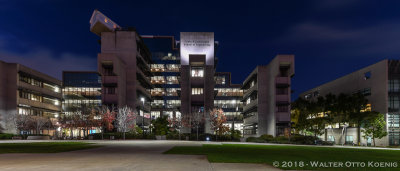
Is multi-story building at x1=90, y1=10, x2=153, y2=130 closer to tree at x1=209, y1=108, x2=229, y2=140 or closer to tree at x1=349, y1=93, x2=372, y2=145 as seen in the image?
tree at x1=209, y1=108, x2=229, y2=140

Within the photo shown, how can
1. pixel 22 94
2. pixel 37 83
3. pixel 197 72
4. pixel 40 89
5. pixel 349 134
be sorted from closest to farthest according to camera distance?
1. pixel 349 134
2. pixel 22 94
3. pixel 197 72
4. pixel 37 83
5. pixel 40 89

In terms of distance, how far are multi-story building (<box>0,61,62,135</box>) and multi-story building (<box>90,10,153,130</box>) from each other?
2241 cm

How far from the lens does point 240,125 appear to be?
372 feet

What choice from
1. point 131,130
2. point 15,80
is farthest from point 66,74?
point 131,130

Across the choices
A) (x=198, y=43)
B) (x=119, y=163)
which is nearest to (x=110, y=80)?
(x=198, y=43)

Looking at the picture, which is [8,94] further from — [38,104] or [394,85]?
[394,85]

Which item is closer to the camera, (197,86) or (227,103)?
(197,86)

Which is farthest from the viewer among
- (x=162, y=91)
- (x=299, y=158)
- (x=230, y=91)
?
(x=230, y=91)

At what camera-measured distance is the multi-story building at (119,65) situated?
70.9m

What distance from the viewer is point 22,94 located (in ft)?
248

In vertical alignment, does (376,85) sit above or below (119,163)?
above

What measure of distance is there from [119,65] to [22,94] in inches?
1141

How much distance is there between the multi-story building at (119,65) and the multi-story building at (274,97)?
106 feet

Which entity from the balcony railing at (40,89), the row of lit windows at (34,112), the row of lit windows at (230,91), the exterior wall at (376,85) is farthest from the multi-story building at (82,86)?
the exterior wall at (376,85)
